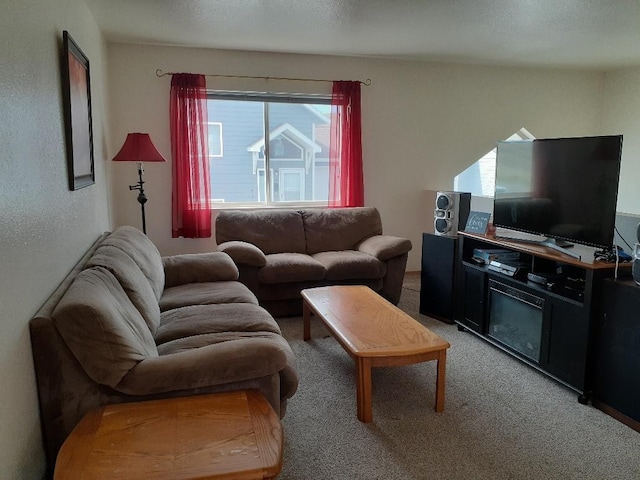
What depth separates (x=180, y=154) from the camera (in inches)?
174

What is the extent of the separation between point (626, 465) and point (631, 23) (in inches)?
129

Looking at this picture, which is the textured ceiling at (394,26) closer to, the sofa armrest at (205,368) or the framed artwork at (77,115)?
the framed artwork at (77,115)

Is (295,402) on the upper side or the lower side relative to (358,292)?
lower

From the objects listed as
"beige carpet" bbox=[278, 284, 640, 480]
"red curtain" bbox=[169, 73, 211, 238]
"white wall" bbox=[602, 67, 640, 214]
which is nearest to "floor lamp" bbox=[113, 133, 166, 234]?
"red curtain" bbox=[169, 73, 211, 238]

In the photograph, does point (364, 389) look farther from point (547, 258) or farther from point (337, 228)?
point (337, 228)

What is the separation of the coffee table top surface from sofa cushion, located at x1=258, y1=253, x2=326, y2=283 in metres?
0.51

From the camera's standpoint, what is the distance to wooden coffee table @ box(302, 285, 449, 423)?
220 centimetres

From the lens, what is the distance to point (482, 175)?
19.0 ft

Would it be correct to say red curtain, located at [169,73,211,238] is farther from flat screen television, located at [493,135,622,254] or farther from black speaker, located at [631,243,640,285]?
black speaker, located at [631,243,640,285]

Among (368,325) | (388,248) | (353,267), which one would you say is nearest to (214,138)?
(353,267)

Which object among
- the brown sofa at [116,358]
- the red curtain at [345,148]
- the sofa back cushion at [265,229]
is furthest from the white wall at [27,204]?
the red curtain at [345,148]

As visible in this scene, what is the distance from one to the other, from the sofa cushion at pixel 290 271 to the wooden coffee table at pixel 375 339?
78 cm

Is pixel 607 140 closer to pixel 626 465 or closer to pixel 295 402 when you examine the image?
pixel 626 465

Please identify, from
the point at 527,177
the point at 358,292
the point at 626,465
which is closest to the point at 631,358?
the point at 626,465
